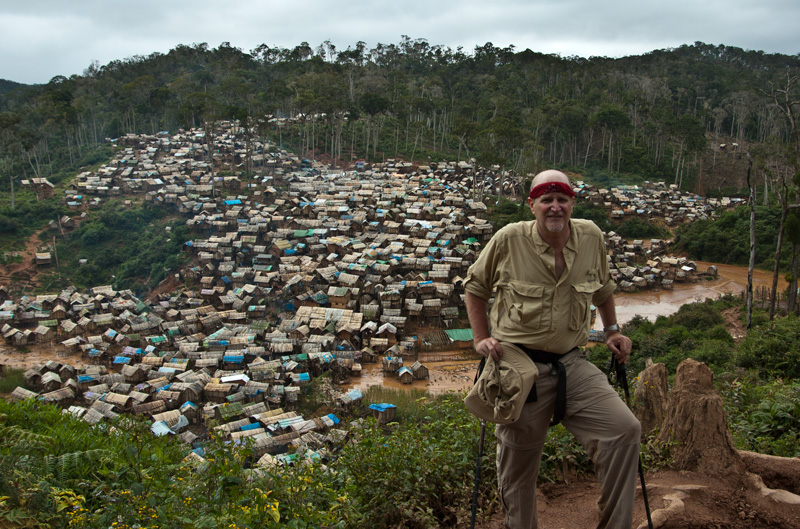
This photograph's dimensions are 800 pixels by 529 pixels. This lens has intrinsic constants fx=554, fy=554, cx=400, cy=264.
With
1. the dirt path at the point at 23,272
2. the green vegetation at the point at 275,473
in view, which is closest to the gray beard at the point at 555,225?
the green vegetation at the point at 275,473

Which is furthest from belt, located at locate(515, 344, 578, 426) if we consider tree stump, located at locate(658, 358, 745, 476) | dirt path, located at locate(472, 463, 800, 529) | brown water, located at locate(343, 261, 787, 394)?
brown water, located at locate(343, 261, 787, 394)

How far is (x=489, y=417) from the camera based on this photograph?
253cm

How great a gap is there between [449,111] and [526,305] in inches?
1855

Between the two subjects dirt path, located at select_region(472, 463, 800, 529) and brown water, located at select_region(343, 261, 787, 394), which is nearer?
dirt path, located at select_region(472, 463, 800, 529)

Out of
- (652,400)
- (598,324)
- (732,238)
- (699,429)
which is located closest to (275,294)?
(598,324)

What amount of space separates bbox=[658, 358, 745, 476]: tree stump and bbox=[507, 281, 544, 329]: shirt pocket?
175cm

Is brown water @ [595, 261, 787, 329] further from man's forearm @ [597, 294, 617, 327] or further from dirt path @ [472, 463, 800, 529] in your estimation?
man's forearm @ [597, 294, 617, 327]

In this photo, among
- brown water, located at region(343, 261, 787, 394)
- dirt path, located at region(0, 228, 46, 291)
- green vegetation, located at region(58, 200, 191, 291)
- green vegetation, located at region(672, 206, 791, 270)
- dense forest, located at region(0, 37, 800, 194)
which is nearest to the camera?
brown water, located at region(343, 261, 787, 394)

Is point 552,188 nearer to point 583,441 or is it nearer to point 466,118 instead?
point 583,441

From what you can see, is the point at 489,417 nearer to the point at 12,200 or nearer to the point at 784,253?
the point at 784,253

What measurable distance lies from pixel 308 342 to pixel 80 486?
14795 millimetres

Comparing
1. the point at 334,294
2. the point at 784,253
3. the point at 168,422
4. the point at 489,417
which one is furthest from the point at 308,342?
the point at 784,253

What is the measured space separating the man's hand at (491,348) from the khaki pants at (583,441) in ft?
0.68

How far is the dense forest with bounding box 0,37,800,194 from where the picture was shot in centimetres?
3806
